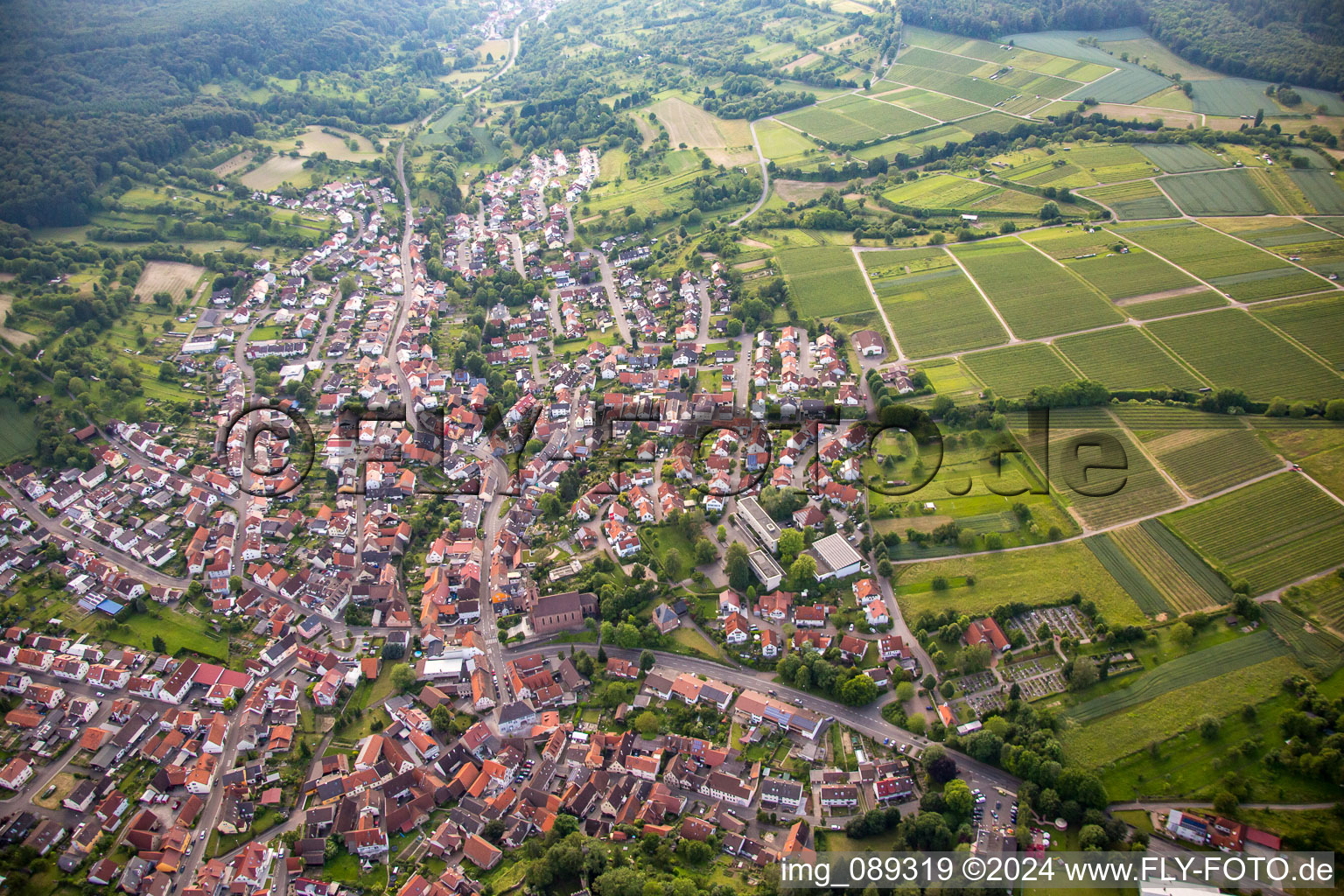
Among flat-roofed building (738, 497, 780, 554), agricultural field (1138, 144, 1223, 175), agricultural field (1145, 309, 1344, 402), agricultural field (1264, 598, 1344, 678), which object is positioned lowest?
flat-roofed building (738, 497, 780, 554)

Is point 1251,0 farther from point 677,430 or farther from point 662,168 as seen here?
point 677,430

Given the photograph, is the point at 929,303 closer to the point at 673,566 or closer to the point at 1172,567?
the point at 1172,567

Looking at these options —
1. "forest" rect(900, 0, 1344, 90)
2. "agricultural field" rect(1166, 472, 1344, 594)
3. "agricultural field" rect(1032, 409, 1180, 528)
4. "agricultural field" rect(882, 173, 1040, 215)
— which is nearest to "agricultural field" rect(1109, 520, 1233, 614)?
"agricultural field" rect(1166, 472, 1344, 594)

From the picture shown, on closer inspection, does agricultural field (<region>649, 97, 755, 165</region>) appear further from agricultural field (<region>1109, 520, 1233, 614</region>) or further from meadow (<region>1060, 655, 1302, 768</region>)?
meadow (<region>1060, 655, 1302, 768</region>)

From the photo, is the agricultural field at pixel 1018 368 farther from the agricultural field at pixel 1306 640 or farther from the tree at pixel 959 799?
the tree at pixel 959 799

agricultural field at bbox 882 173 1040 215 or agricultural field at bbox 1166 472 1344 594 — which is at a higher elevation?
agricultural field at bbox 882 173 1040 215

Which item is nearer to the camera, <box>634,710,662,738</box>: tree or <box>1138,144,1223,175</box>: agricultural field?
<box>634,710,662,738</box>: tree

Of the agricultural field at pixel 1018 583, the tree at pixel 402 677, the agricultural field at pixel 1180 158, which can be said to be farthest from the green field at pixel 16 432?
the agricultural field at pixel 1180 158
